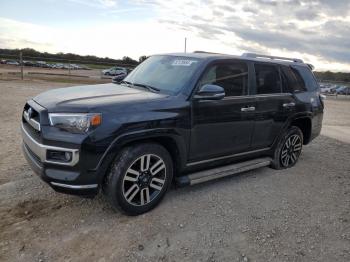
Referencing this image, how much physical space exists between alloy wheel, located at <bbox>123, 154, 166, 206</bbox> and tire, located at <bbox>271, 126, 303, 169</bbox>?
2515 millimetres

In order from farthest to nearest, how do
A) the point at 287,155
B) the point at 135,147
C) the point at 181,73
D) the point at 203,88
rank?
the point at 287,155 < the point at 181,73 < the point at 203,88 < the point at 135,147

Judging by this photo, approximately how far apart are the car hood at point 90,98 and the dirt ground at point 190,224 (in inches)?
48.7

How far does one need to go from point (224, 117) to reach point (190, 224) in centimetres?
149

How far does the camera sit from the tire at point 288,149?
19.7 feet

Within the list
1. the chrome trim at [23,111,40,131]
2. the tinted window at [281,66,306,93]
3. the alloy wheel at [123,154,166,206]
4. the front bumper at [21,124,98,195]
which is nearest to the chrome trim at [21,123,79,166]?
the front bumper at [21,124,98,195]

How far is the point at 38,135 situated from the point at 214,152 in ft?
7.29

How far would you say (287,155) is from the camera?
247 inches

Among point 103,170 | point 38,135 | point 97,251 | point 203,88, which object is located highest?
point 203,88

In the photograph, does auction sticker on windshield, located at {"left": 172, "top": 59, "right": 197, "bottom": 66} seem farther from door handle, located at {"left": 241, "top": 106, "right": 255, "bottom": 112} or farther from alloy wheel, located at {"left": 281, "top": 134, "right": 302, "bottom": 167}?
alloy wheel, located at {"left": 281, "top": 134, "right": 302, "bottom": 167}

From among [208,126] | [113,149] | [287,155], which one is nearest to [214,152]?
[208,126]

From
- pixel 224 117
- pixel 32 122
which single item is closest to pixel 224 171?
pixel 224 117

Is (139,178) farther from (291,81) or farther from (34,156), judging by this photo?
(291,81)

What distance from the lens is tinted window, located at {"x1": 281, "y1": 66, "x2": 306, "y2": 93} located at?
5941 mm

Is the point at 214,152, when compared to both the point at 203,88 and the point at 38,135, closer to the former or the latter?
the point at 203,88
